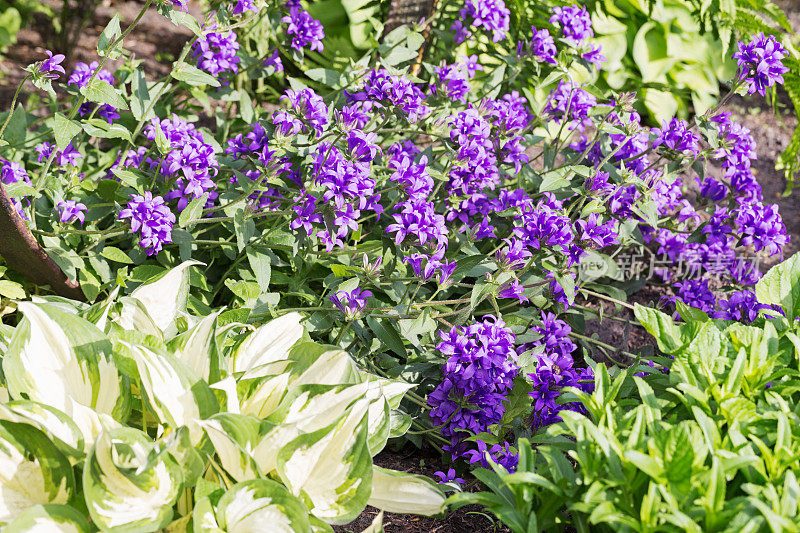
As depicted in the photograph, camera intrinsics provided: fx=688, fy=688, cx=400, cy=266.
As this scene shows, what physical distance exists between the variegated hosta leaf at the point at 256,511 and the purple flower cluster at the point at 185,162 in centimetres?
93

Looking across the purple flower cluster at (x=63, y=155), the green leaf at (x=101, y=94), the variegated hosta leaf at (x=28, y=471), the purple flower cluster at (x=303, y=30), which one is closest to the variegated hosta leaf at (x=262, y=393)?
the variegated hosta leaf at (x=28, y=471)

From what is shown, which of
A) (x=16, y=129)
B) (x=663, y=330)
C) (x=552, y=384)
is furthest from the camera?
(x=16, y=129)

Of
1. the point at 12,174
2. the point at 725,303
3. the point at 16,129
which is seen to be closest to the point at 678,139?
the point at 725,303

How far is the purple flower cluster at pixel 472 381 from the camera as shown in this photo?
174cm

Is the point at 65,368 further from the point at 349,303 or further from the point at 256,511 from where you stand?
the point at 349,303

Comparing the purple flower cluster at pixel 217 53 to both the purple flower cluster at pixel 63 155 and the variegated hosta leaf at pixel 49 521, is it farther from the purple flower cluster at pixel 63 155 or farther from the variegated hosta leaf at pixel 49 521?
the variegated hosta leaf at pixel 49 521

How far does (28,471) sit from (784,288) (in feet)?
6.17

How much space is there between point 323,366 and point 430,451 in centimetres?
64

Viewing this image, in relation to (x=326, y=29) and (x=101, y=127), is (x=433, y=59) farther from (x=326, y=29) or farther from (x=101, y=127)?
(x=101, y=127)

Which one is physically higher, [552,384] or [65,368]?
[65,368]

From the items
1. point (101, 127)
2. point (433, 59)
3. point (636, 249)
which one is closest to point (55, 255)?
point (101, 127)

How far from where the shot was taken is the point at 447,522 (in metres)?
1.77

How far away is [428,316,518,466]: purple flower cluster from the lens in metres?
1.74

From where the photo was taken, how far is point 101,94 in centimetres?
188
